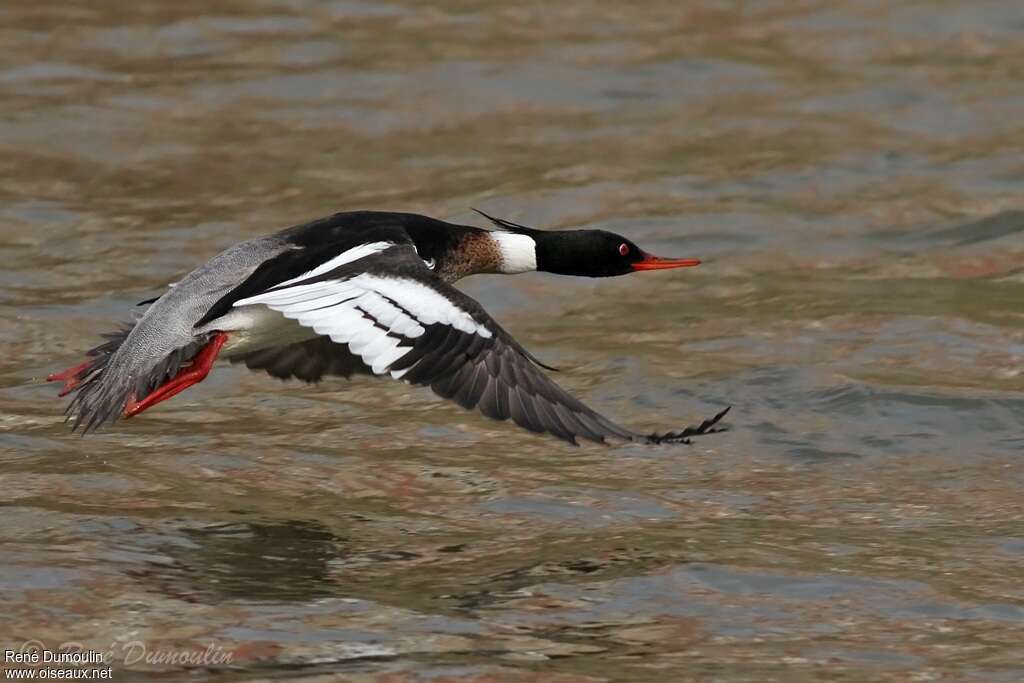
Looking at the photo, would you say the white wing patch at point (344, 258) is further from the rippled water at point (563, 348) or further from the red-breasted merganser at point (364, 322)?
the rippled water at point (563, 348)

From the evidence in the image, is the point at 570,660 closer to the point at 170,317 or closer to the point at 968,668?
the point at 968,668

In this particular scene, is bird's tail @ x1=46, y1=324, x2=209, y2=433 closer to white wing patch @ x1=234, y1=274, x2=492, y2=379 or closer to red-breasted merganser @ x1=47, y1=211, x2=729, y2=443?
red-breasted merganser @ x1=47, y1=211, x2=729, y2=443

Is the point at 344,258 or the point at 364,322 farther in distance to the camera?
the point at 344,258

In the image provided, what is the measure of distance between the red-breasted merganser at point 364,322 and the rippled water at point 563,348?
0.44m

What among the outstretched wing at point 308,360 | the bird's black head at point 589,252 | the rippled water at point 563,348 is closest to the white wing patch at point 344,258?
the outstretched wing at point 308,360

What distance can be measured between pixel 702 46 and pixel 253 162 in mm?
3499

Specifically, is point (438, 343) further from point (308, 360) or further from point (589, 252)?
point (589, 252)

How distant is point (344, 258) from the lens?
649 cm

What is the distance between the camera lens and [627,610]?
5703 millimetres

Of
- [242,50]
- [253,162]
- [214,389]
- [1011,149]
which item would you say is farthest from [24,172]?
[1011,149]

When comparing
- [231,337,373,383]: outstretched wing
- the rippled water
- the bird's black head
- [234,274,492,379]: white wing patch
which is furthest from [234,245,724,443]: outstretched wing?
the bird's black head

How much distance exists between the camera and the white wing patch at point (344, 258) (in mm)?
6387

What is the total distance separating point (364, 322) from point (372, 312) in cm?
6

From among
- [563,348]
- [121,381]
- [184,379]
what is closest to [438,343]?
[184,379]
